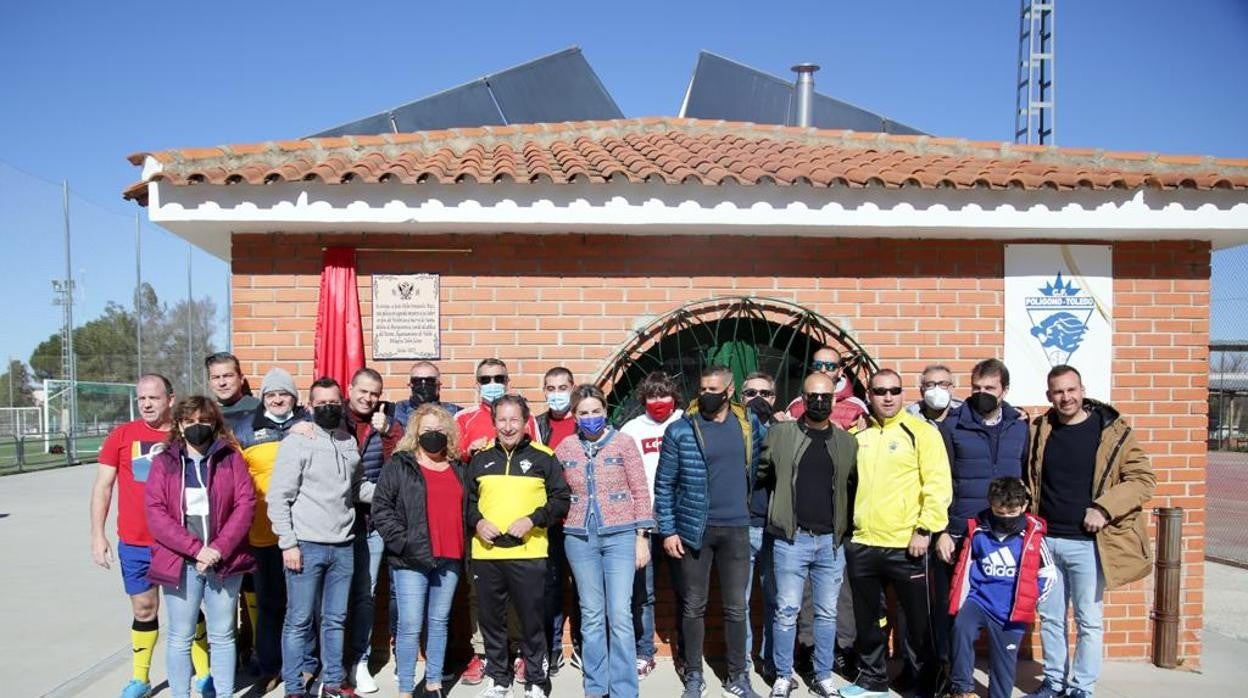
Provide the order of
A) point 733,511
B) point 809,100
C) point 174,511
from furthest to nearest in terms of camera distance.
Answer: point 809,100, point 733,511, point 174,511

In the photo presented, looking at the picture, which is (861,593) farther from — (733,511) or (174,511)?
(174,511)

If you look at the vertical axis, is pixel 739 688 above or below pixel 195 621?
below

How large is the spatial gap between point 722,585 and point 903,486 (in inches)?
44.0

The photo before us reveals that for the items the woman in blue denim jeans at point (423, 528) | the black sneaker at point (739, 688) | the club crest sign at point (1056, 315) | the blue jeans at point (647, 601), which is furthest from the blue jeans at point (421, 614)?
the club crest sign at point (1056, 315)

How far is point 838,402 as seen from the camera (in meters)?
5.48

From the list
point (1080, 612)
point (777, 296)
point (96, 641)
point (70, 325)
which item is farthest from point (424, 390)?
point (70, 325)

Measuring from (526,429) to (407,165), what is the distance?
190cm

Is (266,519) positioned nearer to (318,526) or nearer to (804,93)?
(318,526)

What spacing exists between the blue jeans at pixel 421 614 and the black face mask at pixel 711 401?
1571 millimetres

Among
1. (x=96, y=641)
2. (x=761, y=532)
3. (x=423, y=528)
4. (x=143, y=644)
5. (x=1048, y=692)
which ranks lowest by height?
(x=96, y=641)

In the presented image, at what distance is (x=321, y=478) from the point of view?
4574mm

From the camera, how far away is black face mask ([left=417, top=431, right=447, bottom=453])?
4648mm

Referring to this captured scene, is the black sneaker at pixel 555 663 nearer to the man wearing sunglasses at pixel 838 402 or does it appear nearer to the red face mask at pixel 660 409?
the red face mask at pixel 660 409

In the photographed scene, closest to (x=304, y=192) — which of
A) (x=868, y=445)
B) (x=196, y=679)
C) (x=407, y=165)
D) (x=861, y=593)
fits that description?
(x=407, y=165)
